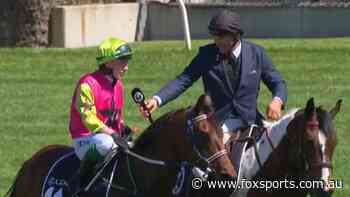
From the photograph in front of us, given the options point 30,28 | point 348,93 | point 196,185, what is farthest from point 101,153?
point 30,28

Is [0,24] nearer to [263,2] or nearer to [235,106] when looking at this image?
[263,2]

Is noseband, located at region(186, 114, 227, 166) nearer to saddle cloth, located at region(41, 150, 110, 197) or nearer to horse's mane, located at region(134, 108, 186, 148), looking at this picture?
horse's mane, located at region(134, 108, 186, 148)

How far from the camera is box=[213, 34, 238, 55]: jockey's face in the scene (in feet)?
29.7

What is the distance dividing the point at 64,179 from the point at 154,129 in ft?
3.82

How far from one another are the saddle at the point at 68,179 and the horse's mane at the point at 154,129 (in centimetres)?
34

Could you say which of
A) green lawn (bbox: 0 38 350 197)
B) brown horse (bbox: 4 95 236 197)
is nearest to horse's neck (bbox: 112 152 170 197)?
brown horse (bbox: 4 95 236 197)

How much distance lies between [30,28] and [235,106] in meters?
14.5

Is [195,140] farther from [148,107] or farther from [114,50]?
[114,50]

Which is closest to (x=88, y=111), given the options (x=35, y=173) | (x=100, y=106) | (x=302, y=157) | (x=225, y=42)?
(x=100, y=106)

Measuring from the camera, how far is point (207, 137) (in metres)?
7.73

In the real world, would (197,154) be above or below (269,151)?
above

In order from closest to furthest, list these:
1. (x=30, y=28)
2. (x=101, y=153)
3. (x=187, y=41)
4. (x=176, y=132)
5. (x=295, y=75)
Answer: (x=176, y=132), (x=101, y=153), (x=295, y=75), (x=187, y=41), (x=30, y=28)

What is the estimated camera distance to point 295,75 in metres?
19.6

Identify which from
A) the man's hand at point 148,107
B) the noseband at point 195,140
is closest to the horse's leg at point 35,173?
the man's hand at point 148,107
